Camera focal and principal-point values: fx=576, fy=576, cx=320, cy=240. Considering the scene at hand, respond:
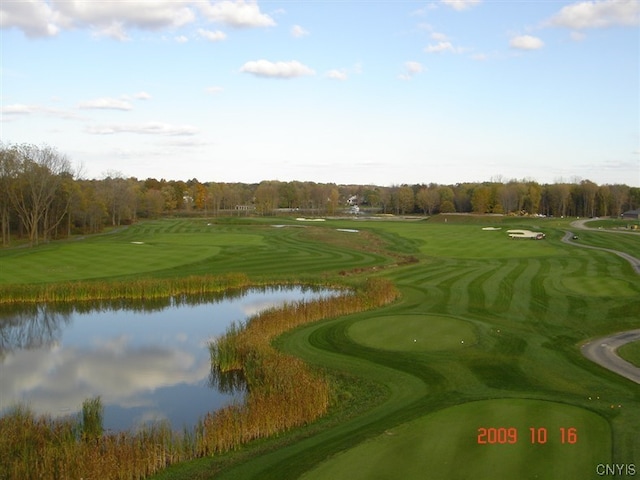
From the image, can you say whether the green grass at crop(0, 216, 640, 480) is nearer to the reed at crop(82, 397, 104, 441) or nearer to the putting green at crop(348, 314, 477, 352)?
the putting green at crop(348, 314, 477, 352)

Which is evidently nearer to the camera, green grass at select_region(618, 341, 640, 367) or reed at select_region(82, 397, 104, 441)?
reed at select_region(82, 397, 104, 441)

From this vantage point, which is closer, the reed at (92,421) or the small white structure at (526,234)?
the reed at (92,421)

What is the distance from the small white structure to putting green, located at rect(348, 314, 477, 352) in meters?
50.3

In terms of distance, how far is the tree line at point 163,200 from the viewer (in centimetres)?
7012

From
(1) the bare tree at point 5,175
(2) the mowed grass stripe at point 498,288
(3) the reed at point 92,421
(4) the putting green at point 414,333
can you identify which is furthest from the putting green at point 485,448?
(1) the bare tree at point 5,175

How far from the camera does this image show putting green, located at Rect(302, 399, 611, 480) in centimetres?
1194

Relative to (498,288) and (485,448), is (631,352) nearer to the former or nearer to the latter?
(485,448)

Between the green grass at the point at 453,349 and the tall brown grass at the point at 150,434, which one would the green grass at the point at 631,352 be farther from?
the tall brown grass at the point at 150,434

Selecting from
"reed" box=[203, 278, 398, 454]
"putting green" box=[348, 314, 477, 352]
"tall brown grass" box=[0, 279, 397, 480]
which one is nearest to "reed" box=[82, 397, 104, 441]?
"tall brown grass" box=[0, 279, 397, 480]

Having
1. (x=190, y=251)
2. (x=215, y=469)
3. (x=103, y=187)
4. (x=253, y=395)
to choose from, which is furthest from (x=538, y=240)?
(x=103, y=187)
